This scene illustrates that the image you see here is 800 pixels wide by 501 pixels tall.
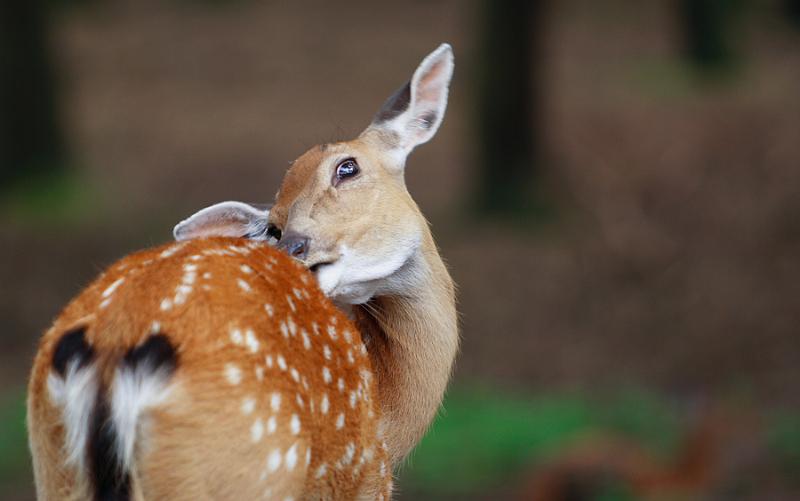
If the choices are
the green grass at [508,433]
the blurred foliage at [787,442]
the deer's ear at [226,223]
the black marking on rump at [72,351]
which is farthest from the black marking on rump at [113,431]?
the blurred foliage at [787,442]

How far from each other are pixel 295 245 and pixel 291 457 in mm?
1030

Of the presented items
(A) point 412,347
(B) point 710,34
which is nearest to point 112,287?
(A) point 412,347

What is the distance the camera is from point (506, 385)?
37.2 feet

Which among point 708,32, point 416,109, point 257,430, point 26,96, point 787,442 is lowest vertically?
point 787,442

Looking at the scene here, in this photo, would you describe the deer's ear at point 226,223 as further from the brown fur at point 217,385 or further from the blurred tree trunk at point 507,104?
the blurred tree trunk at point 507,104

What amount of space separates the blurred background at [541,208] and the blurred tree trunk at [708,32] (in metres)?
0.06

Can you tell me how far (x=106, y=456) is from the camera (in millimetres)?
3482

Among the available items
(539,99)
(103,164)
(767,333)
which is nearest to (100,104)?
(103,164)

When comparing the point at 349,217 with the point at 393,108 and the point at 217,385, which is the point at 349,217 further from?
the point at 217,385

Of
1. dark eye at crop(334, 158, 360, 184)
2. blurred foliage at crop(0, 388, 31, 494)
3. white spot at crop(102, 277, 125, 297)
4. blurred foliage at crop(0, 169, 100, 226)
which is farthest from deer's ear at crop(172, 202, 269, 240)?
blurred foliage at crop(0, 169, 100, 226)

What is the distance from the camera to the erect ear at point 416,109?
5211 mm

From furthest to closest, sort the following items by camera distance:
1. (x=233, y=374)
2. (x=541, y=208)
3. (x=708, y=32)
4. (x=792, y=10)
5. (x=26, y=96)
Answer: (x=792, y=10) < (x=708, y=32) < (x=26, y=96) < (x=541, y=208) < (x=233, y=374)

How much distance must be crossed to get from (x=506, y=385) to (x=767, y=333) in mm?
2638

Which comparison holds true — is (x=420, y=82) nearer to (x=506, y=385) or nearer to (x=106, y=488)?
(x=106, y=488)
